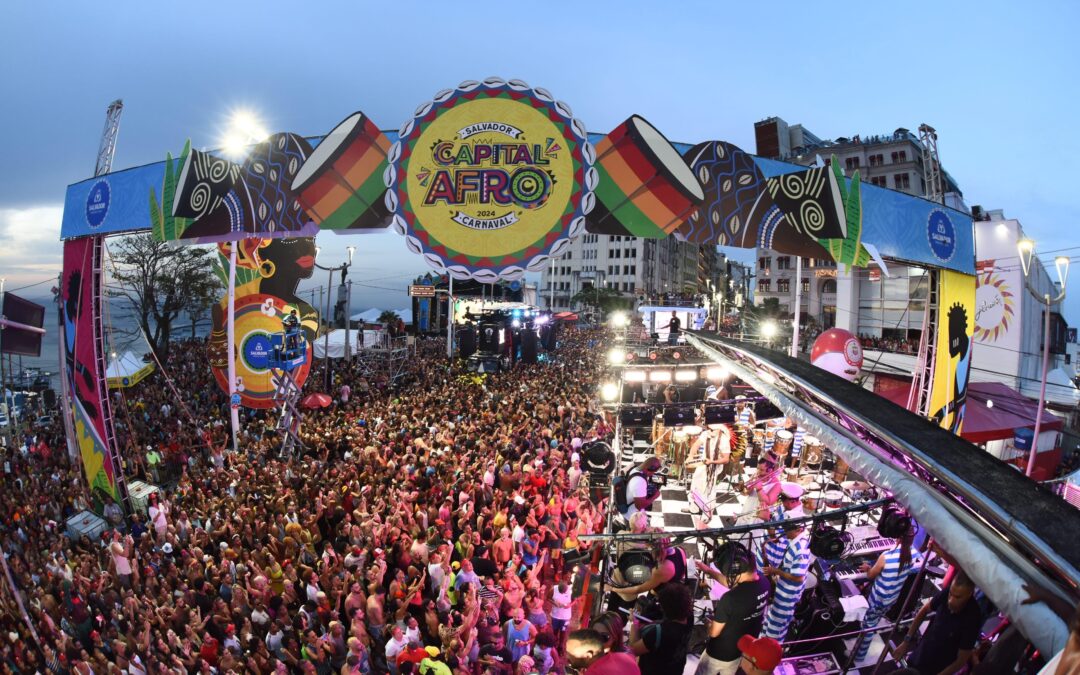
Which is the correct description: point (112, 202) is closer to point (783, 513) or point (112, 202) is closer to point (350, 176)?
point (350, 176)

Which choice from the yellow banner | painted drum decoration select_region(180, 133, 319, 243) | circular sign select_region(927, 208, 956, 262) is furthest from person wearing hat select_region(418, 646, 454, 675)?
circular sign select_region(927, 208, 956, 262)

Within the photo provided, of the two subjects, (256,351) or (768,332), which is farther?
(768,332)

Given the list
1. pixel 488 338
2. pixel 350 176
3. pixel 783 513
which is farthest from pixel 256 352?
pixel 783 513

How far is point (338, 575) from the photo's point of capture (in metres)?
7.30

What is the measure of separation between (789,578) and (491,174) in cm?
625

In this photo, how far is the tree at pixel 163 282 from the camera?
3284 cm

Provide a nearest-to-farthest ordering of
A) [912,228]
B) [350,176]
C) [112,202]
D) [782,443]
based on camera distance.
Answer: [350,176]
[912,228]
[112,202]
[782,443]

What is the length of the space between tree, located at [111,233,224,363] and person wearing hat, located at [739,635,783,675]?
116ft

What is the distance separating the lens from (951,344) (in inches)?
398

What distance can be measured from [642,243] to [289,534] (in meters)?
81.7

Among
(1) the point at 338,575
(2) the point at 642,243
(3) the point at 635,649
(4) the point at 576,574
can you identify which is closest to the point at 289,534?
(1) the point at 338,575

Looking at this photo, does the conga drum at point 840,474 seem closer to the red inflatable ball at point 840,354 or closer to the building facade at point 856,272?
the red inflatable ball at point 840,354

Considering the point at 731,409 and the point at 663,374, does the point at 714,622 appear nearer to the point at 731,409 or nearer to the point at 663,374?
the point at 731,409

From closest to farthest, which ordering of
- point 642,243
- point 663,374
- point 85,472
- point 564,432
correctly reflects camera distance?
point 85,472 → point 564,432 → point 663,374 → point 642,243
